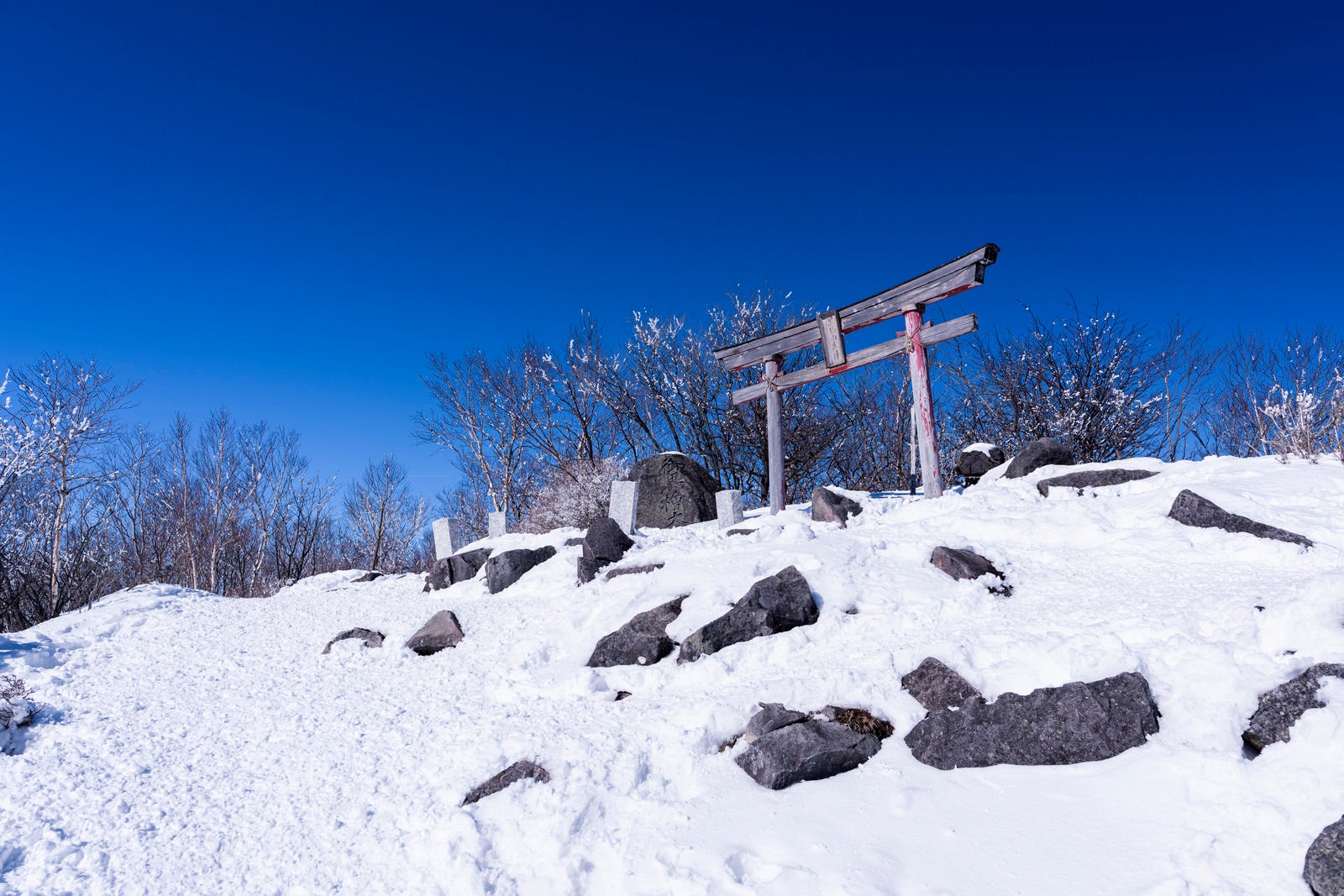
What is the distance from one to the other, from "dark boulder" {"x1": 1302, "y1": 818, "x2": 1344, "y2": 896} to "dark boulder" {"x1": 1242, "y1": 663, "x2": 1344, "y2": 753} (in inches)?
26.9

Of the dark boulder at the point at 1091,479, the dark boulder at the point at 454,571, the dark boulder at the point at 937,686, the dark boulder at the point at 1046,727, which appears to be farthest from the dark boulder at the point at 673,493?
the dark boulder at the point at 1046,727

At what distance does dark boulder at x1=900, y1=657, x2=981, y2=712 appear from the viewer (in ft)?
13.4

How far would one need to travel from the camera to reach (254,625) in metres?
8.38

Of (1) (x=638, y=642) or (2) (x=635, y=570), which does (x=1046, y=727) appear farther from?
(2) (x=635, y=570)

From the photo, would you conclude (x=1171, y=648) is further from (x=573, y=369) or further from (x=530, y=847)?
A: (x=573, y=369)

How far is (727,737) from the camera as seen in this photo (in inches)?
164

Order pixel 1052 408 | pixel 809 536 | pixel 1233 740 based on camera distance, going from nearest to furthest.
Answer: pixel 1233 740, pixel 809 536, pixel 1052 408

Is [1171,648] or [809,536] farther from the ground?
[809,536]

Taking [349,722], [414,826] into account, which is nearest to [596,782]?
[414,826]

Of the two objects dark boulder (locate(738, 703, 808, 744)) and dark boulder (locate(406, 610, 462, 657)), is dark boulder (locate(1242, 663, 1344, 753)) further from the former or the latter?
dark boulder (locate(406, 610, 462, 657))

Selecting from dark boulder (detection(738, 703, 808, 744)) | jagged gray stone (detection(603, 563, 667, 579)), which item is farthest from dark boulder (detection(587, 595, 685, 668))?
dark boulder (detection(738, 703, 808, 744))

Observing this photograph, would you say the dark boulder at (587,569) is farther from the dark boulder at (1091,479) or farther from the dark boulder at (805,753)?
the dark boulder at (1091,479)

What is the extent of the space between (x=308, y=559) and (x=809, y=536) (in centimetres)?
2564

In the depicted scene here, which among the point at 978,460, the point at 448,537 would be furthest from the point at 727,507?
the point at 978,460
